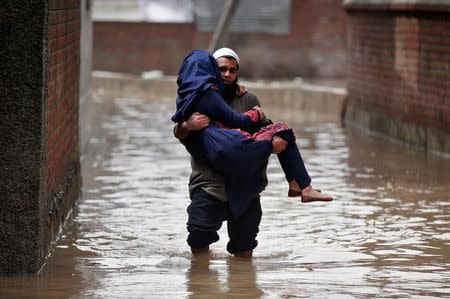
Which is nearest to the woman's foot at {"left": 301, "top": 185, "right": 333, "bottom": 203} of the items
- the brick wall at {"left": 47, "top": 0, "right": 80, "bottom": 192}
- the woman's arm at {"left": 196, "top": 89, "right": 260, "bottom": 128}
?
the woman's arm at {"left": 196, "top": 89, "right": 260, "bottom": 128}

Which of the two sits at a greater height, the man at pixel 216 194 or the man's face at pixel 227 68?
the man's face at pixel 227 68

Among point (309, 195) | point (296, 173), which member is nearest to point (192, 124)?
point (296, 173)

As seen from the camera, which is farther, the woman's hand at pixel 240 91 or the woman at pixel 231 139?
the woman's hand at pixel 240 91

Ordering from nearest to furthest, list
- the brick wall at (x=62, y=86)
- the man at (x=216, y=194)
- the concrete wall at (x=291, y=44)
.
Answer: the man at (x=216, y=194) → the brick wall at (x=62, y=86) → the concrete wall at (x=291, y=44)

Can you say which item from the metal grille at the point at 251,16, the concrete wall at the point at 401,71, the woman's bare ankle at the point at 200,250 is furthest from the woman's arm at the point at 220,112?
the metal grille at the point at 251,16

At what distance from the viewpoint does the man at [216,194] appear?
9.37m

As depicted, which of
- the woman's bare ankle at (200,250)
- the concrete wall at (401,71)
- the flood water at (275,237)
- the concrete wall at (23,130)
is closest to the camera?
the flood water at (275,237)

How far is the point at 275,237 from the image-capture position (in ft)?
35.6

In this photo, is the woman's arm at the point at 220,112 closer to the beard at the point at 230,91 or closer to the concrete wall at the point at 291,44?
the beard at the point at 230,91

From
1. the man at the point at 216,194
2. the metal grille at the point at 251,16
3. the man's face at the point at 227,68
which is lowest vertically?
the metal grille at the point at 251,16

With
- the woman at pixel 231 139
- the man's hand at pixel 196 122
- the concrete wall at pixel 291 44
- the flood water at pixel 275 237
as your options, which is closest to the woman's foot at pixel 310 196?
the woman at pixel 231 139

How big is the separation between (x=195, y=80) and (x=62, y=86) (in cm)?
223

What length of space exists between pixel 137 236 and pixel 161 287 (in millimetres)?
2483

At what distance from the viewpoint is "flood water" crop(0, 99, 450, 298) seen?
8469mm
